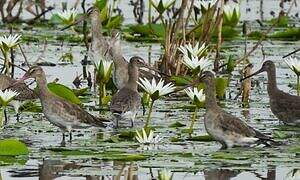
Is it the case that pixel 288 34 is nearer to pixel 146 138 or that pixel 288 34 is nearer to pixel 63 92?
pixel 63 92

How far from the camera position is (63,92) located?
44.3 feet

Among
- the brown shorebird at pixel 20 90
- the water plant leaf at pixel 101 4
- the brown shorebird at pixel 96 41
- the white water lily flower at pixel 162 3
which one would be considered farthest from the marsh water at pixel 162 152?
the water plant leaf at pixel 101 4

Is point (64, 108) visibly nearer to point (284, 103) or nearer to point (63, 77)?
point (284, 103)

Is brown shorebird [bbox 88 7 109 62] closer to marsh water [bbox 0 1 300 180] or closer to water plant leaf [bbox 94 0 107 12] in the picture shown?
water plant leaf [bbox 94 0 107 12]

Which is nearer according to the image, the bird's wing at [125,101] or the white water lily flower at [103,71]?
the bird's wing at [125,101]

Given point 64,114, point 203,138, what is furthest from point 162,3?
point 203,138

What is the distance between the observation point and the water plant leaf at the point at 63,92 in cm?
1349

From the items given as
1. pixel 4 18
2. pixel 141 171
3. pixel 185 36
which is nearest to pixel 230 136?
pixel 141 171

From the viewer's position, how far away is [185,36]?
15.9m

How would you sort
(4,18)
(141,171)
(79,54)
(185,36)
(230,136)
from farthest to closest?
(4,18), (79,54), (185,36), (230,136), (141,171)

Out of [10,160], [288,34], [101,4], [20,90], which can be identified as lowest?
[10,160]

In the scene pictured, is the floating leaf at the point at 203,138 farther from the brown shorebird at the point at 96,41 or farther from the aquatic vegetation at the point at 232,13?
the aquatic vegetation at the point at 232,13

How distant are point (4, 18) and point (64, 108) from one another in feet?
28.7

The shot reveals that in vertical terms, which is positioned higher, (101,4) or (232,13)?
(101,4)
